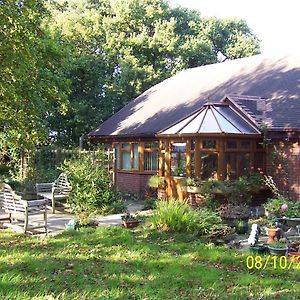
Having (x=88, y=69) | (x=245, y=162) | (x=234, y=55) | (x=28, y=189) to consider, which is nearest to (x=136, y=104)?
(x=88, y=69)

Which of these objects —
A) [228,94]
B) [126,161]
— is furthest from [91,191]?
[126,161]

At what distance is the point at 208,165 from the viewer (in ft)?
48.8

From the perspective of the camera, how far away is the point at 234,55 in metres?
36.6

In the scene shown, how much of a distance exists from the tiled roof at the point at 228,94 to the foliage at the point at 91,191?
4385 millimetres

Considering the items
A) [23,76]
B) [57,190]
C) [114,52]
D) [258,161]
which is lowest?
[57,190]

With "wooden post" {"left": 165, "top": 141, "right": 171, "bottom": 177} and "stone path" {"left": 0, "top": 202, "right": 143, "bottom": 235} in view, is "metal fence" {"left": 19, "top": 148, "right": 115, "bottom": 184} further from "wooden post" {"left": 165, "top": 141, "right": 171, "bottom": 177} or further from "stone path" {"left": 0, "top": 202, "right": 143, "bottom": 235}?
"stone path" {"left": 0, "top": 202, "right": 143, "bottom": 235}

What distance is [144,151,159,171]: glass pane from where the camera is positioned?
62.5ft

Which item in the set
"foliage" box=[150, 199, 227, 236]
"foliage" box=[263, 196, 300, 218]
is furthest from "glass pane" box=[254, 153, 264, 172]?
"foliage" box=[150, 199, 227, 236]

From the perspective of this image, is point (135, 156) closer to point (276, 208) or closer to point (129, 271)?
point (276, 208)

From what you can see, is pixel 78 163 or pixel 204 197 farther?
pixel 78 163

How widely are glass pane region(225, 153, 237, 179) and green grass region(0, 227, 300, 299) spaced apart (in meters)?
5.43

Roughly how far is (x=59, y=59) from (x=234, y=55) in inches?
922

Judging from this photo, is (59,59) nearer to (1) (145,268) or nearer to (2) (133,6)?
(1) (145,268)

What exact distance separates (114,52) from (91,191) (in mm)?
16443
